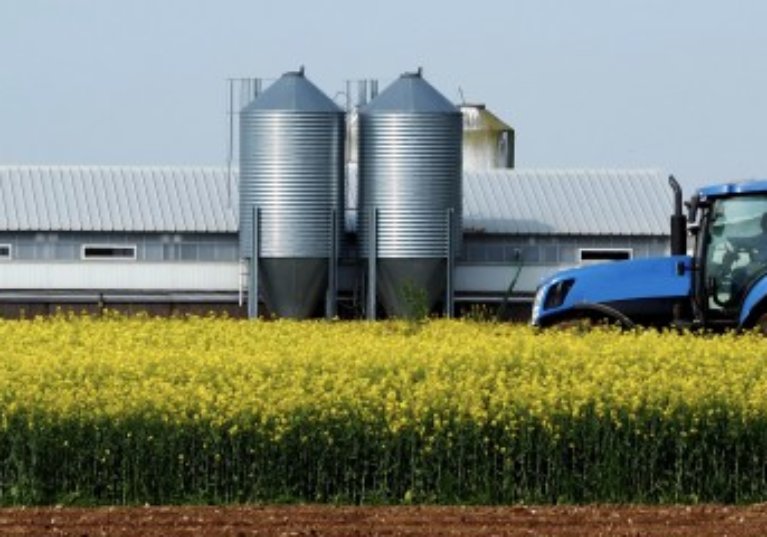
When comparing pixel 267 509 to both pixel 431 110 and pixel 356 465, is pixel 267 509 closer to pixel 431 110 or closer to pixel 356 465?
pixel 356 465

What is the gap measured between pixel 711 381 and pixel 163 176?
3333 cm

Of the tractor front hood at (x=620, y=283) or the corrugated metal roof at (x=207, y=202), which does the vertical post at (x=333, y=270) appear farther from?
the tractor front hood at (x=620, y=283)

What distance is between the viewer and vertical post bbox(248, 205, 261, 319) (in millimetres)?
49312

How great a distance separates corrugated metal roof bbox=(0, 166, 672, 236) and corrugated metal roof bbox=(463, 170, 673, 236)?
0.02m

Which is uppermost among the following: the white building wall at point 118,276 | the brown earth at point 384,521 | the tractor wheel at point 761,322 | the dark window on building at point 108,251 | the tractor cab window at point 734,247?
the tractor cab window at point 734,247

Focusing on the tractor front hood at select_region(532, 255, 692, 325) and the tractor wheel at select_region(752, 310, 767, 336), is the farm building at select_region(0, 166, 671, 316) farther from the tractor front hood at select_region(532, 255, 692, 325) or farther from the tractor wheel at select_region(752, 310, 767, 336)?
the tractor wheel at select_region(752, 310, 767, 336)

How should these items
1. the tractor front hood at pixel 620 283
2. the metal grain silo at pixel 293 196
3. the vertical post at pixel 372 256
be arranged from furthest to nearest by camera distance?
the vertical post at pixel 372 256, the metal grain silo at pixel 293 196, the tractor front hood at pixel 620 283

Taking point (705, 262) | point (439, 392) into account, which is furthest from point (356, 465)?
point (705, 262)

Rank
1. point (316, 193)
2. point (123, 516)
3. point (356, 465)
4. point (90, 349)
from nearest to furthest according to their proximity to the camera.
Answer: point (123, 516) < point (356, 465) < point (90, 349) < point (316, 193)

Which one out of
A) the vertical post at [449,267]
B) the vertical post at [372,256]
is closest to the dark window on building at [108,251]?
the vertical post at [372,256]

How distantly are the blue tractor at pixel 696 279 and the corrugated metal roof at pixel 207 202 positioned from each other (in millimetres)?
25772

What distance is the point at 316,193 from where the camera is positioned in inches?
1938

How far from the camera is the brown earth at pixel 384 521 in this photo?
17562 mm

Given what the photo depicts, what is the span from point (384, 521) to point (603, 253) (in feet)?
120
